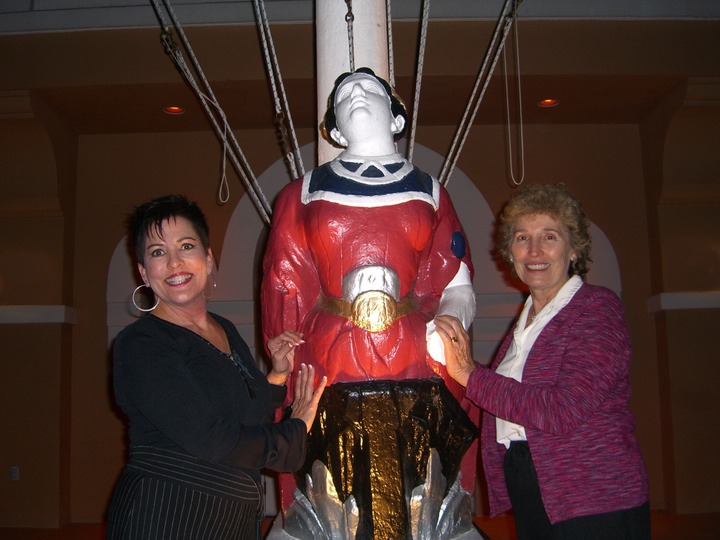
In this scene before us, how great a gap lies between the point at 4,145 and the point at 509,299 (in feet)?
12.1

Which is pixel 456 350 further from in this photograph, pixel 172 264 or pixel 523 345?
pixel 172 264

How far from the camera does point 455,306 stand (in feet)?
5.56

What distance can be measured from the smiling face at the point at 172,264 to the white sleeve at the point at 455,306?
0.58 meters

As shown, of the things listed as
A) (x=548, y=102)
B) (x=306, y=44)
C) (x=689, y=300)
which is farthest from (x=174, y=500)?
(x=689, y=300)

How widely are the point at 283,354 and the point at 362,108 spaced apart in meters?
0.67

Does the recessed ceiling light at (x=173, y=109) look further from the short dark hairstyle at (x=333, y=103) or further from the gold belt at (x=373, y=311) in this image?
the gold belt at (x=373, y=311)

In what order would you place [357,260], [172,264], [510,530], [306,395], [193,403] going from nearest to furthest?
1. [193,403]
2. [172,264]
3. [306,395]
4. [357,260]
5. [510,530]

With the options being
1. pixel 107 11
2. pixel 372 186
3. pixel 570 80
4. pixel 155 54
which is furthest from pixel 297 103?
pixel 372 186

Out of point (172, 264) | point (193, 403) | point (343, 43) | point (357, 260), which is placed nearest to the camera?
point (193, 403)

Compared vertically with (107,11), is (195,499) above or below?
below

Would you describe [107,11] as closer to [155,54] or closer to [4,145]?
[155,54]

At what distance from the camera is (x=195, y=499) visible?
3.89ft

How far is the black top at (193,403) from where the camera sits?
1.15m

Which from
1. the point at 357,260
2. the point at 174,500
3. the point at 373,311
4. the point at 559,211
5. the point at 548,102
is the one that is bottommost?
the point at 174,500
